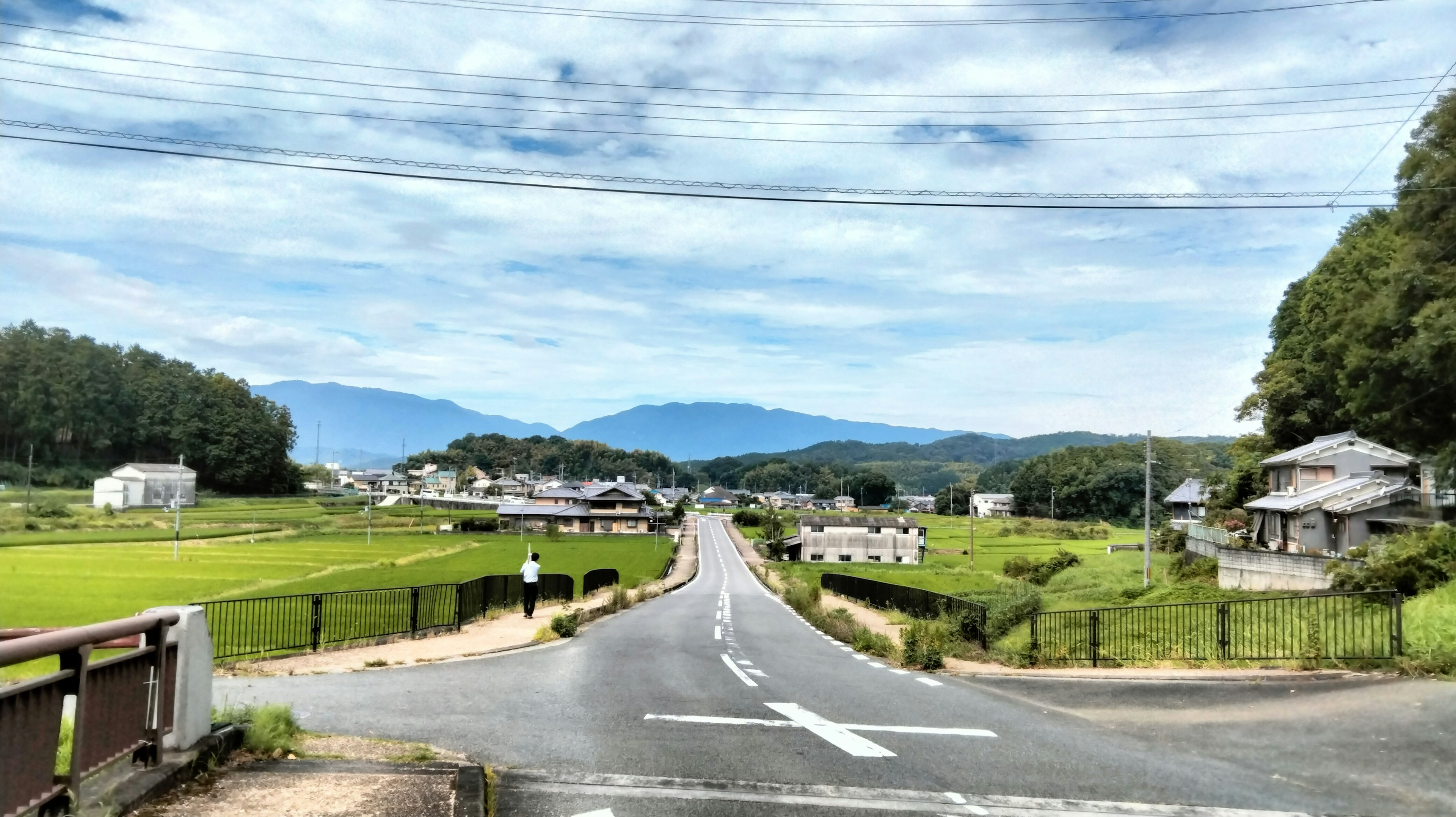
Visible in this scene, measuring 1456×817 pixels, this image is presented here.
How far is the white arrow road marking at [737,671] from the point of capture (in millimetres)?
11414

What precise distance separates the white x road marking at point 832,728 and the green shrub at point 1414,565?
14.4 m

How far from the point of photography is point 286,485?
11850 cm

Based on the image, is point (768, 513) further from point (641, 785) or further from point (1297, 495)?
point (641, 785)

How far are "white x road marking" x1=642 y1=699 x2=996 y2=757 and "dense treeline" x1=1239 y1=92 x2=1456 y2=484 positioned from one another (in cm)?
1122

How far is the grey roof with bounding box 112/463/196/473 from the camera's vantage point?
3273 inches

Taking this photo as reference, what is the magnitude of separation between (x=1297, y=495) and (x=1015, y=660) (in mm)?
35012

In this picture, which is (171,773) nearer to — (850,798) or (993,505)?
(850,798)

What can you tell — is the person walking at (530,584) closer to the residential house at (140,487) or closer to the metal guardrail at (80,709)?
the metal guardrail at (80,709)

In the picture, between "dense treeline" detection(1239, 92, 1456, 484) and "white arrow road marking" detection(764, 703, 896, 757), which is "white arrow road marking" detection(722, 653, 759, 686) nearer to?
"white arrow road marking" detection(764, 703, 896, 757)

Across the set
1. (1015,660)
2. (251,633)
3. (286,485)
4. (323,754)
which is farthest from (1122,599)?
(286,485)

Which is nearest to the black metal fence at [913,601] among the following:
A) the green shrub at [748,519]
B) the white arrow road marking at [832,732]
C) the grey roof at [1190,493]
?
the white arrow road marking at [832,732]

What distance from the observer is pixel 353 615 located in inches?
936

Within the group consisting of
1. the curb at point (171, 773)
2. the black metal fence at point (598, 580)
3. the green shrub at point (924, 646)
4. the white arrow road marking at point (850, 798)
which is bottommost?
the black metal fence at point (598, 580)

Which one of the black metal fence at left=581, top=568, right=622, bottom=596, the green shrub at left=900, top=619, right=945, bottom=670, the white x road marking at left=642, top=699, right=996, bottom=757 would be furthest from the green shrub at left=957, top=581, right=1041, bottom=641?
the black metal fence at left=581, top=568, right=622, bottom=596
